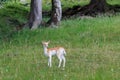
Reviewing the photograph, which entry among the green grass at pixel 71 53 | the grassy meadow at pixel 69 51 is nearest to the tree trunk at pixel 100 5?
the grassy meadow at pixel 69 51

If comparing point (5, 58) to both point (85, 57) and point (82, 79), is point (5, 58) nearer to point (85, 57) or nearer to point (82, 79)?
point (85, 57)

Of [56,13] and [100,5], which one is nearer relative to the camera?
[56,13]

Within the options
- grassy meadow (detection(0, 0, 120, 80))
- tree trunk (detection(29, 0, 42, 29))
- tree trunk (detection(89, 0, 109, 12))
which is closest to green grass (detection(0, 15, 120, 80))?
grassy meadow (detection(0, 0, 120, 80))

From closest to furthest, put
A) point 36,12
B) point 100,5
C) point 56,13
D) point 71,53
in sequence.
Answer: point 71,53 → point 56,13 → point 36,12 → point 100,5

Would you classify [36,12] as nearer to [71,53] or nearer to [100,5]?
[100,5]

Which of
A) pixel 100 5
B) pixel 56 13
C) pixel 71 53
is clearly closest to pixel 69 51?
pixel 71 53

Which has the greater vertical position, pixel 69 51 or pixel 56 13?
pixel 56 13

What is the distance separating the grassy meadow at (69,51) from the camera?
1227 centimetres

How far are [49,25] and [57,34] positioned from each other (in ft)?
9.95

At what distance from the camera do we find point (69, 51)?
1652cm

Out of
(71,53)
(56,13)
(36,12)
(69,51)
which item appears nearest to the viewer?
(71,53)

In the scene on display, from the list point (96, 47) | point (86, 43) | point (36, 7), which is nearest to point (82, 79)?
point (96, 47)

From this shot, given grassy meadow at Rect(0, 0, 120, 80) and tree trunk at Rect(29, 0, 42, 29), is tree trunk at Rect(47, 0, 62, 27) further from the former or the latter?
tree trunk at Rect(29, 0, 42, 29)

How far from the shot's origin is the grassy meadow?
40.2 ft
